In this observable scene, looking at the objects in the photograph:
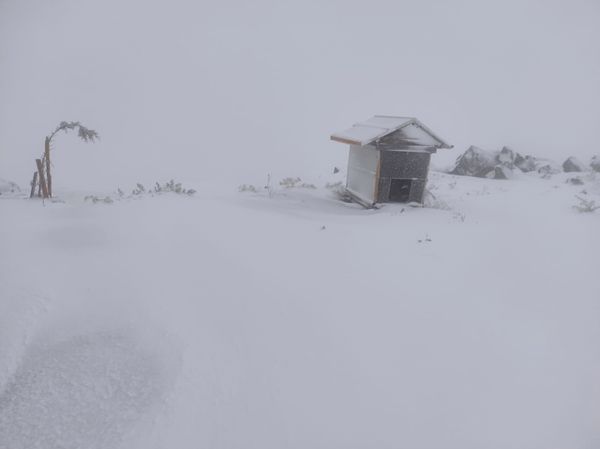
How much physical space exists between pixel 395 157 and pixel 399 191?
1499 millimetres

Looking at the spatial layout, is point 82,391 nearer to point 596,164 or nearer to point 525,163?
point 525,163

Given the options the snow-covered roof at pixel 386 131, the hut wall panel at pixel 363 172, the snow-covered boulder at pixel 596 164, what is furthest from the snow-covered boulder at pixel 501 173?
the hut wall panel at pixel 363 172

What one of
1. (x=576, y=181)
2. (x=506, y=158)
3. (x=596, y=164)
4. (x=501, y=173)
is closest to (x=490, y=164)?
(x=501, y=173)

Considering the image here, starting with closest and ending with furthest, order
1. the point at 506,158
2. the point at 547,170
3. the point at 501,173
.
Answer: the point at 501,173 → the point at 547,170 → the point at 506,158

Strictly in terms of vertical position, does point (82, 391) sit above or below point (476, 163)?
below

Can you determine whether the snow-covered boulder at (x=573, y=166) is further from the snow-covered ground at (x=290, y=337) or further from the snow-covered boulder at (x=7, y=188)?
the snow-covered boulder at (x=7, y=188)

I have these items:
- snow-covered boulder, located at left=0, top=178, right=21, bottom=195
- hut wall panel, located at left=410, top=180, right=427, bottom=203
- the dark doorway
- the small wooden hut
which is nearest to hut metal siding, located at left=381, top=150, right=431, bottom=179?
the small wooden hut

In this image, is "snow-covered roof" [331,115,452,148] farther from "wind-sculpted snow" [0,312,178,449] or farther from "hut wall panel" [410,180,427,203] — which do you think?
"wind-sculpted snow" [0,312,178,449]

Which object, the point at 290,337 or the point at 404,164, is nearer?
the point at 290,337

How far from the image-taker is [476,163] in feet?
78.6

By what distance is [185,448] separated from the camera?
453 centimetres

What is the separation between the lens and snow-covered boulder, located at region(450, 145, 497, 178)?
23.7m

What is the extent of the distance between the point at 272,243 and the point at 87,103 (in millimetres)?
56555

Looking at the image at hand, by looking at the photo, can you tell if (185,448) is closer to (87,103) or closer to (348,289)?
(348,289)
